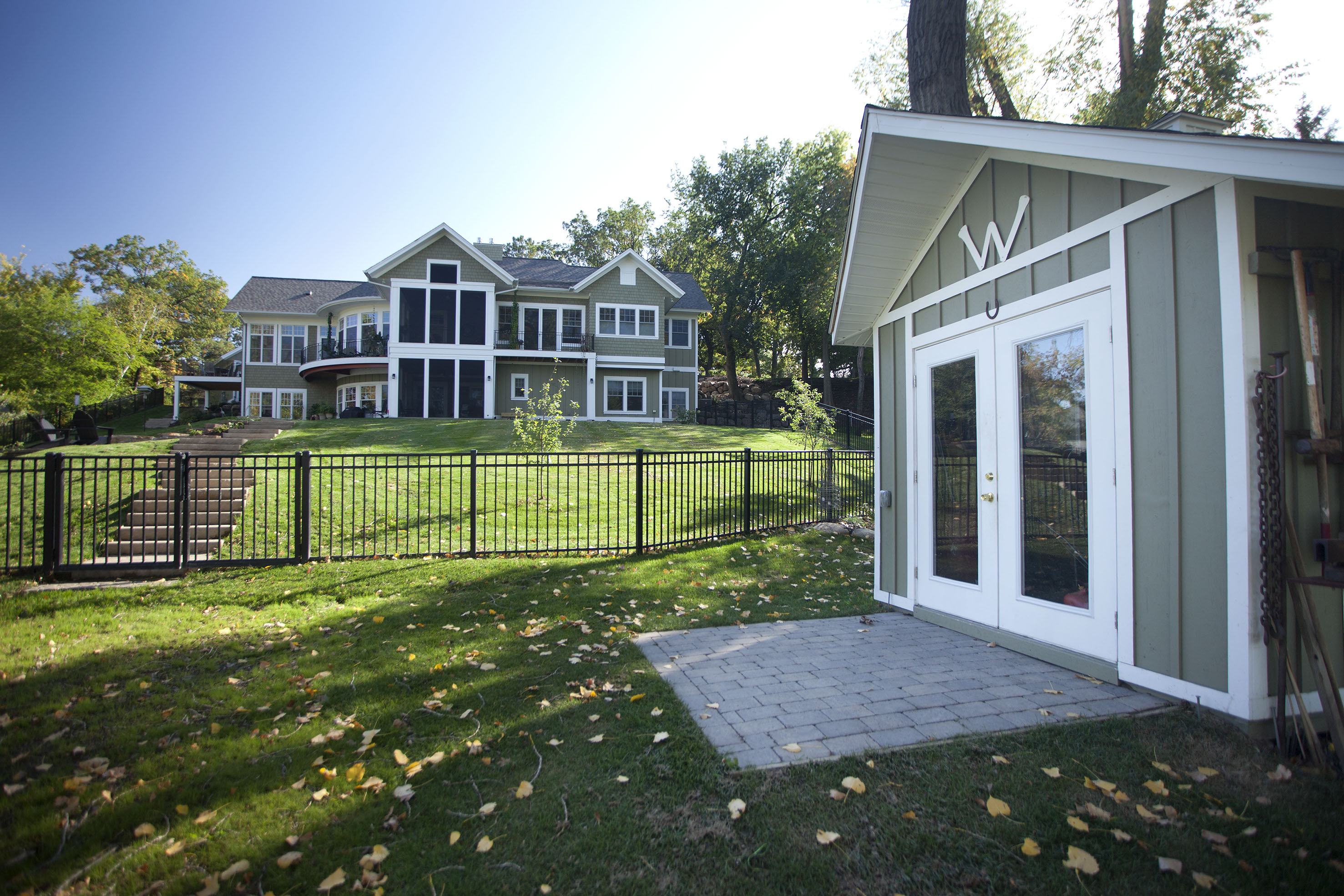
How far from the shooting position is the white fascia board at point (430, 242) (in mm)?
25391

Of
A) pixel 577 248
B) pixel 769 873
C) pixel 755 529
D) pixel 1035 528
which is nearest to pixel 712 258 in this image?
pixel 577 248

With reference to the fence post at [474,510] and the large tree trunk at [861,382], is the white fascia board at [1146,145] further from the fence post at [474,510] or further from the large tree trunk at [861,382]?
the large tree trunk at [861,382]

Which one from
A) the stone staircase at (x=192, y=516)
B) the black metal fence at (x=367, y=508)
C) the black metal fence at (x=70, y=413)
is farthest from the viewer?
the black metal fence at (x=70, y=413)

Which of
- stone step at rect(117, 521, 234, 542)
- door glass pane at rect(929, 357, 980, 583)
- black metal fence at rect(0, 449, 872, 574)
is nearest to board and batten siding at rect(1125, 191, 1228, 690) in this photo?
door glass pane at rect(929, 357, 980, 583)

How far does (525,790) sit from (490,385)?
24.9m

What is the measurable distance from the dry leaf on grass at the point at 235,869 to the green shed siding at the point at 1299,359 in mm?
5016

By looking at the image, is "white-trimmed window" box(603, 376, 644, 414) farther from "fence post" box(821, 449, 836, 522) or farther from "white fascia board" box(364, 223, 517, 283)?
"fence post" box(821, 449, 836, 522)

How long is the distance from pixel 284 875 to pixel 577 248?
50.1 m

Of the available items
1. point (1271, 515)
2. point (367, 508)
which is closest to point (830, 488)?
point (367, 508)

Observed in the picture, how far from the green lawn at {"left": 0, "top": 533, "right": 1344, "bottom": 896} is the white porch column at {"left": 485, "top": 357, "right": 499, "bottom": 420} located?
2151 cm

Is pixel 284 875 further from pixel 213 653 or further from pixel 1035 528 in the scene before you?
pixel 1035 528

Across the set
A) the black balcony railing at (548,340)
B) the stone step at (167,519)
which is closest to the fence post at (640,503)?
the stone step at (167,519)

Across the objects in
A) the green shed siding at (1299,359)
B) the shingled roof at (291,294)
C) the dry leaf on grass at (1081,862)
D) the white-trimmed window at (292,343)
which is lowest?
the dry leaf on grass at (1081,862)

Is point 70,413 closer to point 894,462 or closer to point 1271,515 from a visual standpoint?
point 894,462
